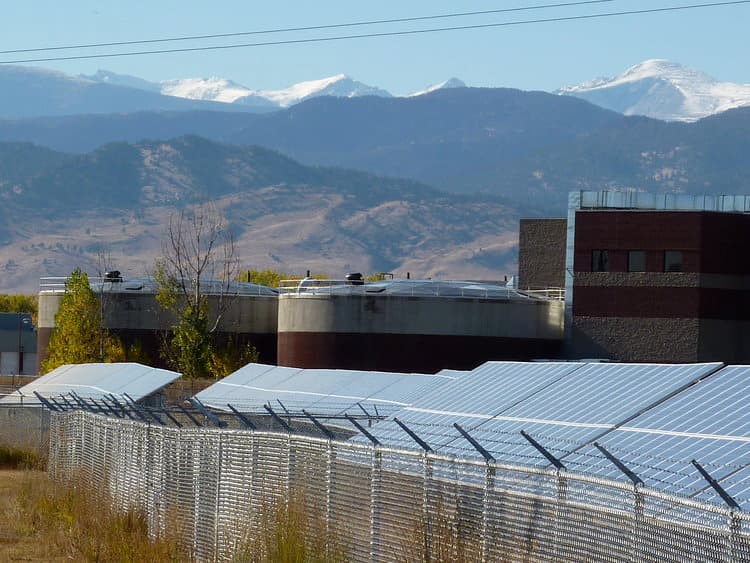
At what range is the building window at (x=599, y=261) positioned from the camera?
267ft

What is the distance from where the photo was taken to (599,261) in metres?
81.8

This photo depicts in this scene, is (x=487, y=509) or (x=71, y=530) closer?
(x=487, y=509)

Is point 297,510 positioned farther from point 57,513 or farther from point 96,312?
point 96,312

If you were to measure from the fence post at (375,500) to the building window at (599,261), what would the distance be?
222ft

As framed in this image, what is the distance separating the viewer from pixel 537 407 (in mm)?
20016

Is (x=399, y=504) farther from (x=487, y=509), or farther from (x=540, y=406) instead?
(x=540, y=406)

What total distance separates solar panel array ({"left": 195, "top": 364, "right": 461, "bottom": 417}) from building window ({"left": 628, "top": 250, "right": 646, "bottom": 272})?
38266mm

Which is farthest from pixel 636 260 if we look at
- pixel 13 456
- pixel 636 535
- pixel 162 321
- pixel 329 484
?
pixel 636 535

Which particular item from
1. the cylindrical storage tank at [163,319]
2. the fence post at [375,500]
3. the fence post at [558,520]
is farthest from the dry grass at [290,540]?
the cylindrical storage tank at [163,319]

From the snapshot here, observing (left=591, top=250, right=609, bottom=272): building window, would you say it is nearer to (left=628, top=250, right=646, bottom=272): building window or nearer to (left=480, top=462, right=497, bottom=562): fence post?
(left=628, top=250, right=646, bottom=272): building window

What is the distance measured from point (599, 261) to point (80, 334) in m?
34.9

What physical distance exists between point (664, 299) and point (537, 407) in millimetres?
61885

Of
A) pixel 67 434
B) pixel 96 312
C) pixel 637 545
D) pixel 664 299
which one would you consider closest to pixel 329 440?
pixel 637 545

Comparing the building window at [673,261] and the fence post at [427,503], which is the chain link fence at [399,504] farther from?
the building window at [673,261]
